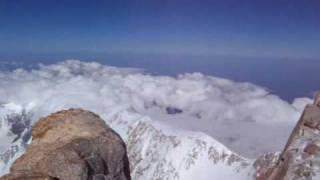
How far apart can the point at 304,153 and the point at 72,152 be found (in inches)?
607

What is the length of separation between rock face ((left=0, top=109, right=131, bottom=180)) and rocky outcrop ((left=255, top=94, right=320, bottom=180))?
10299 mm

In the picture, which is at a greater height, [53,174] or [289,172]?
[53,174]

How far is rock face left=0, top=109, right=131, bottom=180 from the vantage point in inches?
823

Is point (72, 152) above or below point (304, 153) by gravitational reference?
above

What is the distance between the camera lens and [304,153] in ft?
106

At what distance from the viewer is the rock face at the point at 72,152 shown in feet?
68.6

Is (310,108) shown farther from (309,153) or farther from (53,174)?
(53,174)

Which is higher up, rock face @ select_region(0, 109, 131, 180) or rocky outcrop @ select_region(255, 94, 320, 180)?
rock face @ select_region(0, 109, 131, 180)

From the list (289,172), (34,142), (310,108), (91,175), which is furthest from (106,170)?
(310,108)

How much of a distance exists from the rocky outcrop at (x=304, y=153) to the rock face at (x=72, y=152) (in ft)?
33.8

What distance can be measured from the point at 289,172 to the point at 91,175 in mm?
13726

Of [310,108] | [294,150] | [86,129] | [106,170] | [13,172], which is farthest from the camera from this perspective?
[310,108]

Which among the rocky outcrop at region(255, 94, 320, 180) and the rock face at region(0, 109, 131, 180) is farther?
the rocky outcrop at region(255, 94, 320, 180)

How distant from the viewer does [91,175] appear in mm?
22094
